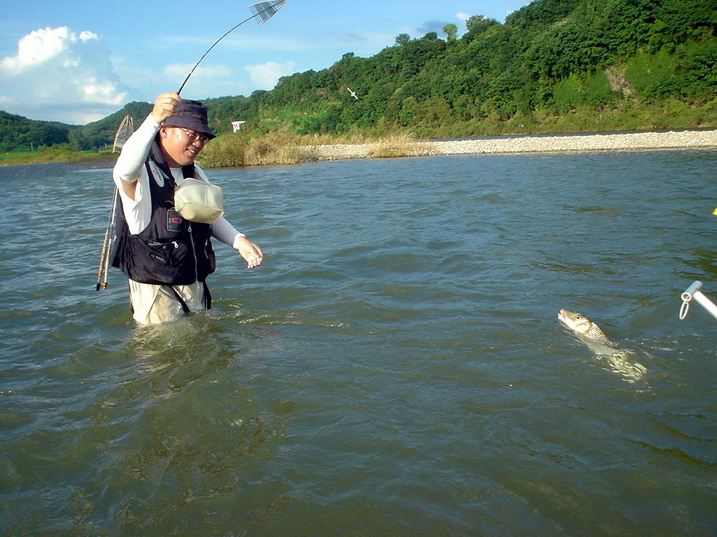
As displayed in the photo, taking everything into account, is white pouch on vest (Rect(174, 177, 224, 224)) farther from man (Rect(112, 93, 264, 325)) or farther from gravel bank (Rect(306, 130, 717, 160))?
gravel bank (Rect(306, 130, 717, 160))

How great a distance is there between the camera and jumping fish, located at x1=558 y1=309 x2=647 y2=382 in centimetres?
381

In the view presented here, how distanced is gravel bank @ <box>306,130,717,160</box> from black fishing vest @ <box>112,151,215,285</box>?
2679cm

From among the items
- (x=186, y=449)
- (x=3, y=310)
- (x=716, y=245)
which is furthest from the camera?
(x=716, y=245)

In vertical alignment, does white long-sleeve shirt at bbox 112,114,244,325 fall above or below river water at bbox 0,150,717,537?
above

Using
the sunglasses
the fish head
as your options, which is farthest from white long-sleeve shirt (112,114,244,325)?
the fish head

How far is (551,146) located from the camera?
103 ft

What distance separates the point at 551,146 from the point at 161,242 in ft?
102

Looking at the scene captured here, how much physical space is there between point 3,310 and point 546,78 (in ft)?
248

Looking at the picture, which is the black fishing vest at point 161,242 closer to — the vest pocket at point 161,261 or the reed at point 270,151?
the vest pocket at point 161,261

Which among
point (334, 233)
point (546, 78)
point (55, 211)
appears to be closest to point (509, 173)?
point (334, 233)

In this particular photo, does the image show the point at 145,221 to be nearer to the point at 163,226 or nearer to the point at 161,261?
the point at 163,226

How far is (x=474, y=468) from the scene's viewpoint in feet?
8.93

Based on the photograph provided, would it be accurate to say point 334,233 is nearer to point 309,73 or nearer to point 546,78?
point 546,78

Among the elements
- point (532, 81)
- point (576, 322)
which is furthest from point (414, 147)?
point (532, 81)
